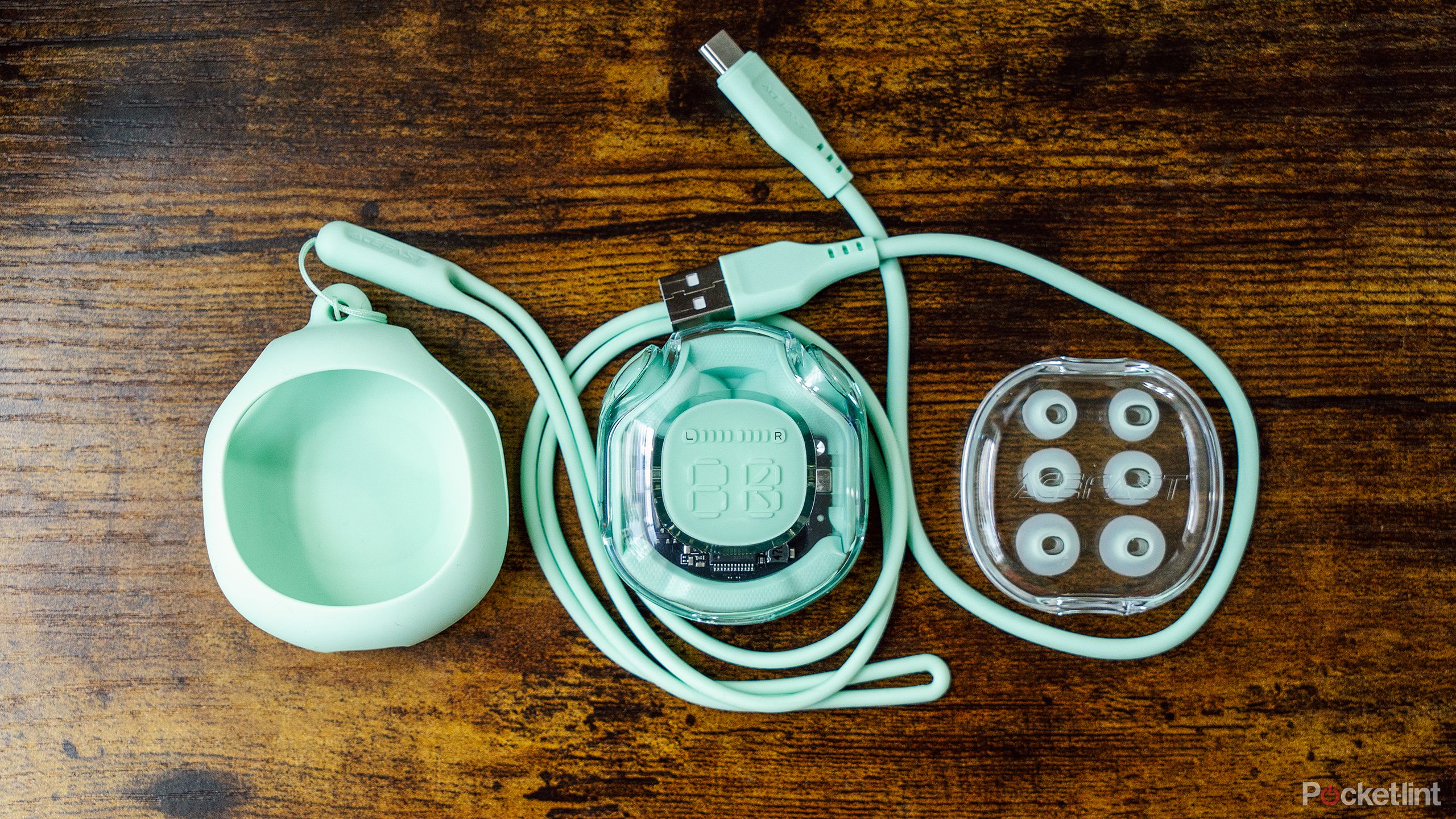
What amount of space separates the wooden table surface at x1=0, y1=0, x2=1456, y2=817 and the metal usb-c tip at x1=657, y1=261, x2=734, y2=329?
4cm

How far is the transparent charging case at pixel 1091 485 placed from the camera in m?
0.53

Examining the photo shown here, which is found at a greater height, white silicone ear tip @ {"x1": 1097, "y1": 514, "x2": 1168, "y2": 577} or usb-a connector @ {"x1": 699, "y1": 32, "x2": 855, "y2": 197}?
usb-a connector @ {"x1": 699, "y1": 32, "x2": 855, "y2": 197}

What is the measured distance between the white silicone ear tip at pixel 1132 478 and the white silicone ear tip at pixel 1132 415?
1 cm

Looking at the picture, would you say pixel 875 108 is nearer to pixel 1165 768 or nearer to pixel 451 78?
pixel 451 78

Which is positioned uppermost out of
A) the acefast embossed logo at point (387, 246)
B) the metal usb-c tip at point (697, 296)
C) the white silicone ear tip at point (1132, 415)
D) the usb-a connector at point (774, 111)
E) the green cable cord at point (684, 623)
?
the usb-a connector at point (774, 111)

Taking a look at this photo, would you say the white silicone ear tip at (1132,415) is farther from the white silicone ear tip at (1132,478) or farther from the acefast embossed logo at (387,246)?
the acefast embossed logo at (387,246)

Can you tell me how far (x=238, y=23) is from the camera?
21.8 inches

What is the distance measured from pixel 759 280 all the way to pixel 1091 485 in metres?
0.26

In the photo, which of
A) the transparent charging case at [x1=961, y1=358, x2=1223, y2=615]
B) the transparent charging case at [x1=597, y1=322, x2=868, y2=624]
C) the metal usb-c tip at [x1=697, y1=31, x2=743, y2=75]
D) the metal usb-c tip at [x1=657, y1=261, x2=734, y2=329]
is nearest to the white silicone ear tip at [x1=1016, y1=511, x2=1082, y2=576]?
the transparent charging case at [x1=961, y1=358, x2=1223, y2=615]

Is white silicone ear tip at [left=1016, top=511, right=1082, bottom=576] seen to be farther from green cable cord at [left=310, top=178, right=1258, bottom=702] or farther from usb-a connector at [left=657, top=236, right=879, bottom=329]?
usb-a connector at [left=657, top=236, right=879, bottom=329]

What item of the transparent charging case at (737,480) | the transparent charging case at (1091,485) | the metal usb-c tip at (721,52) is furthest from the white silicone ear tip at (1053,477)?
the metal usb-c tip at (721,52)

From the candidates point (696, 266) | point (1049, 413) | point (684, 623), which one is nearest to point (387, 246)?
point (696, 266)

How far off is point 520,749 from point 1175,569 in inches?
17.6

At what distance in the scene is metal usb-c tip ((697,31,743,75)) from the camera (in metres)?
0.52
